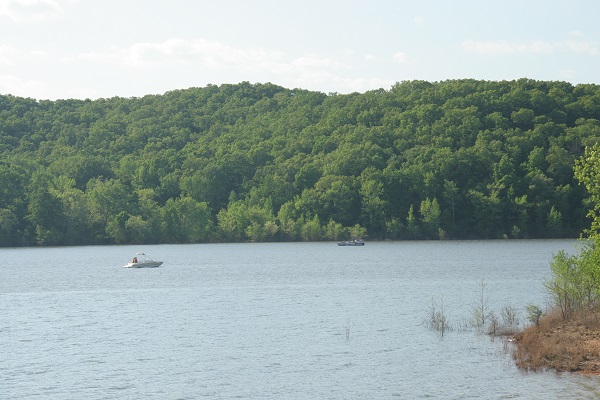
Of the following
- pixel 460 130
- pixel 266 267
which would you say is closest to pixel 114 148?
pixel 460 130

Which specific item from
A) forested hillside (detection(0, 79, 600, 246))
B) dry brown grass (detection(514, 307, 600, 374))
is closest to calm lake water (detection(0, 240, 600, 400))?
dry brown grass (detection(514, 307, 600, 374))

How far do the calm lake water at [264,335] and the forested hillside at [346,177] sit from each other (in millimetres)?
53557

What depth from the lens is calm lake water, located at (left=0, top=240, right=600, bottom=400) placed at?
3369 centimetres

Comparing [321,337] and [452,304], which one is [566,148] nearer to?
[452,304]

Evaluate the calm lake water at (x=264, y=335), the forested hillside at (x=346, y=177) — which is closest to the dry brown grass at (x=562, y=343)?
the calm lake water at (x=264, y=335)

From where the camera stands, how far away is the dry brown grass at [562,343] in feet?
111

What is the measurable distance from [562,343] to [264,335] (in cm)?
1581

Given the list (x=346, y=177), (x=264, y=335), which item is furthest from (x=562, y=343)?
(x=346, y=177)

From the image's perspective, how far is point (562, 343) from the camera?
3566 centimetres

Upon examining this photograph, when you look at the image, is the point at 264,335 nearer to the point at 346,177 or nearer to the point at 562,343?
the point at 562,343

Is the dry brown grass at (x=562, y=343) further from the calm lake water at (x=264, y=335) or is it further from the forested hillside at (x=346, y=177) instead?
the forested hillside at (x=346, y=177)

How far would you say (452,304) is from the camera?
56.1 m

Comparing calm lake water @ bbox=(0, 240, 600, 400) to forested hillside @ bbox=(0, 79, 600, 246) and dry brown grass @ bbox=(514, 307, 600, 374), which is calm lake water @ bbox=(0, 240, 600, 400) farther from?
forested hillside @ bbox=(0, 79, 600, 246)

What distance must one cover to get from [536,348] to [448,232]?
11562cm
